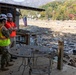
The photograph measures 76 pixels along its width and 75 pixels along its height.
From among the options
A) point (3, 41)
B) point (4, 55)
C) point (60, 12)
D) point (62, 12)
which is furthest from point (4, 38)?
point (60, 12)

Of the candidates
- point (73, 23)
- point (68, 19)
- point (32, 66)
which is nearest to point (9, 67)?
point (32, 66)

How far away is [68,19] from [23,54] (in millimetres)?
39380

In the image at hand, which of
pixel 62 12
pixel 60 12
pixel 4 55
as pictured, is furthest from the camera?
pixel 60 12

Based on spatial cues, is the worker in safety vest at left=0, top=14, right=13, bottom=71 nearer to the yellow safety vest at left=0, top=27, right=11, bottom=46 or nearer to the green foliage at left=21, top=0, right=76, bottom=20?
the yellow safety vest at left=0, top=27, right=11, bottom=46

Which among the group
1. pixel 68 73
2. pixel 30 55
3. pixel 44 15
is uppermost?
pixel 44 15

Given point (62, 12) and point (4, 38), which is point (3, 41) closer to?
point (4, 38)

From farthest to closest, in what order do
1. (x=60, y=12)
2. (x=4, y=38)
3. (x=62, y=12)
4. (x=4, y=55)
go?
(x=60, y=12) < (x=62, y=12) < (x=4, y=55) < (x=4, y=38)

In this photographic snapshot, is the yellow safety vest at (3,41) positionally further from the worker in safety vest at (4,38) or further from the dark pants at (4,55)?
the dark pants at (4,55)

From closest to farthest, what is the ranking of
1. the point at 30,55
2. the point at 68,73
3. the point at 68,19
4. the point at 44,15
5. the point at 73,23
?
the point at 30,55 < the point at 68,73 < the point at 73,23 < the point at 68,19 < the point at 44,15

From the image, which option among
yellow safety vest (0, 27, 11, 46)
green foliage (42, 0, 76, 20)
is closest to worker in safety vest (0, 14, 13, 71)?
yellow safety vest (0, 27, 11, 46)

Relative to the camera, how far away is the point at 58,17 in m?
45.7

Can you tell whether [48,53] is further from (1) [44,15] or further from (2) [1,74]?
(1) [44,15]

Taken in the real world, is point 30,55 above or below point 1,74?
above

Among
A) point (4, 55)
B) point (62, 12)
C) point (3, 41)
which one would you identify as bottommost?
point (4, 55)
